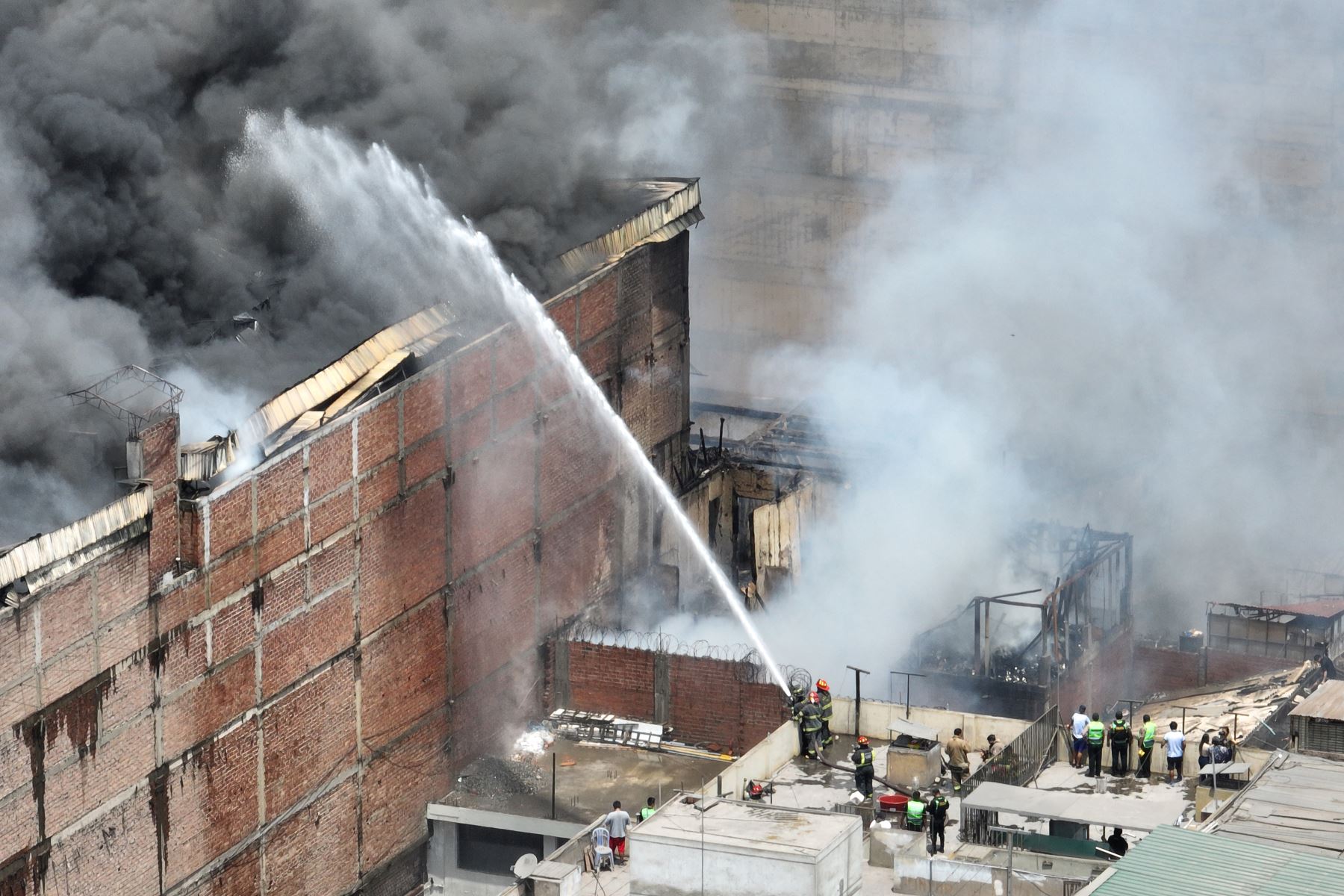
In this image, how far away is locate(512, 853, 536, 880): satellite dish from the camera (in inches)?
987

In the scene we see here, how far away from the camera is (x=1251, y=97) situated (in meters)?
48.2

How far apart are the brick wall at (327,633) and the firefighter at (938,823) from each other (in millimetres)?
7802

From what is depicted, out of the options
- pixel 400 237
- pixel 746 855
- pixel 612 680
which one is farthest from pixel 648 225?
pixel 746 855

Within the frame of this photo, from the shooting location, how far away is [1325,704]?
26.9 meters

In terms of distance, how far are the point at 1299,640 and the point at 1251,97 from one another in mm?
16033

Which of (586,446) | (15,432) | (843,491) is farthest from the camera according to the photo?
(843,491)

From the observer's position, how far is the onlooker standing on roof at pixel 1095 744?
27188mm

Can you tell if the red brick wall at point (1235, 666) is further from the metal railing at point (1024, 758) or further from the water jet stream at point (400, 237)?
the metal railing at point (1024, 758)

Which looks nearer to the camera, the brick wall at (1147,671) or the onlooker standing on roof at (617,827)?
the onlooker standing on roof at (617,827)

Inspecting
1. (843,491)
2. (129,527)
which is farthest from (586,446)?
(129,527)

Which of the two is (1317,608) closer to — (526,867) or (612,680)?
(612,680)

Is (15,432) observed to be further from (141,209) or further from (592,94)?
(592,94)

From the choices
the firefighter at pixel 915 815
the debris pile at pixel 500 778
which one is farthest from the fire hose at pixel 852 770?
the debris pile at pixel 500 778

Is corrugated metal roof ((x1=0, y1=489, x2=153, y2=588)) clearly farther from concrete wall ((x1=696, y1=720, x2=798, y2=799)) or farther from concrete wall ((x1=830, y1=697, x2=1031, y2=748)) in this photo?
concrete wall ((x1=830, y1=697, x2=1031, y2=748))
